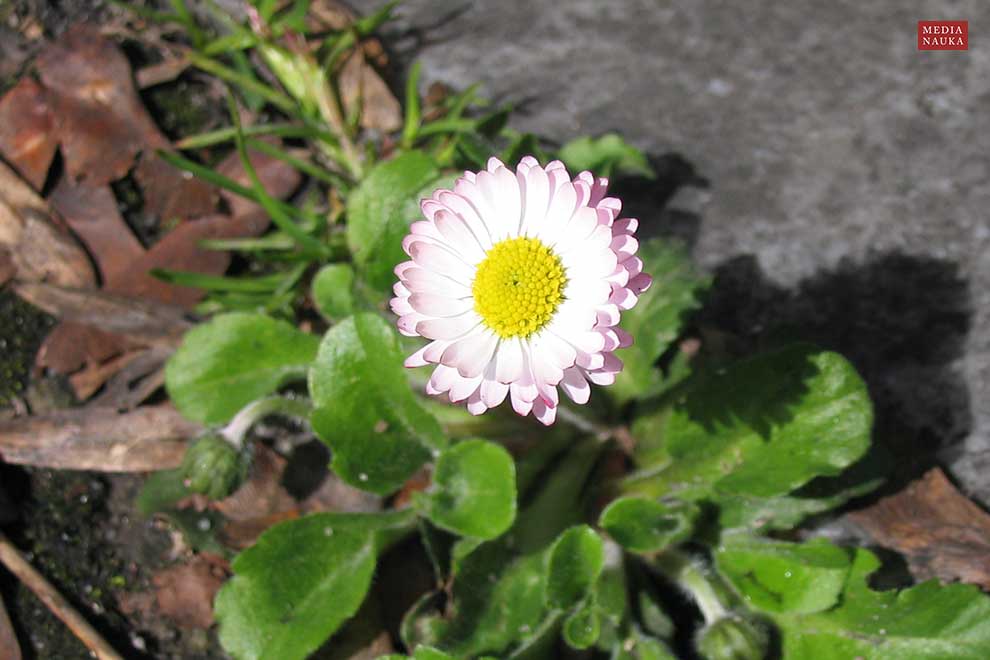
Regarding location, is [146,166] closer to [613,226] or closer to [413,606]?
[413,606]

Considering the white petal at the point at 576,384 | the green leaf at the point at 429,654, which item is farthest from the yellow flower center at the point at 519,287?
the green leaf at the point at 429,654

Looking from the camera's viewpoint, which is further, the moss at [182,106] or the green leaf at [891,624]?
the moss at [182,106]

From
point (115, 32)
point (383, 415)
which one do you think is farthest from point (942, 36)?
point (115, 32)

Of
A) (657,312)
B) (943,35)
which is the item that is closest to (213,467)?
(657,312)

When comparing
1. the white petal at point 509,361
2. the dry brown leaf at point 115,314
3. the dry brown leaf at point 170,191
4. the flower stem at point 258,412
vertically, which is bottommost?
the flower stem at point 258,412

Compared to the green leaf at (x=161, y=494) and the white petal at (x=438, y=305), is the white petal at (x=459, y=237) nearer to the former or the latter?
the white petal at (x=438, y=305)

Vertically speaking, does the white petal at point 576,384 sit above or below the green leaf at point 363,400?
above
